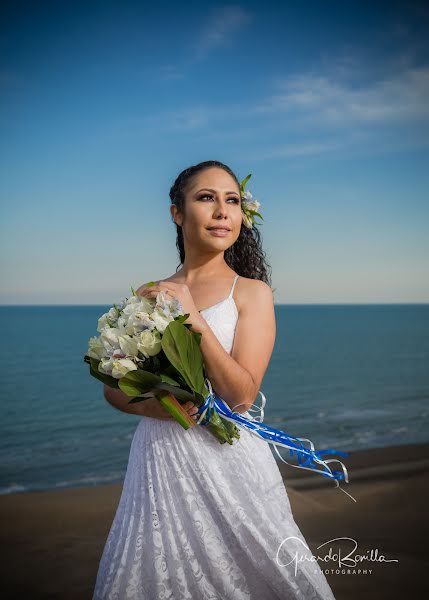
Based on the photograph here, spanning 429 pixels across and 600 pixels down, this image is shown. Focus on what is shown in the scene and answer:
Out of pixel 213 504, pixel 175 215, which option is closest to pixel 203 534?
pixel 213 504

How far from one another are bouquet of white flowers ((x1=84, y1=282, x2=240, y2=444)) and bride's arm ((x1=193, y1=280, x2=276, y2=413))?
0.21 feet

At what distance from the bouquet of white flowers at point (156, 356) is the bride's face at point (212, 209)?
58cm

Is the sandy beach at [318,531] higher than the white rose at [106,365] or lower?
lower

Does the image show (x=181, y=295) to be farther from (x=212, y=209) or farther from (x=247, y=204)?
(x=247, y=204)

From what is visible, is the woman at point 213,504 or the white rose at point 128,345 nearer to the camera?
the white rose at point 128,345

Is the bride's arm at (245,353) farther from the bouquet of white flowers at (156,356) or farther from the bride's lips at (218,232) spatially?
the bride's lips at (218,232)

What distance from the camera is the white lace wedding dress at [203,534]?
2.35m

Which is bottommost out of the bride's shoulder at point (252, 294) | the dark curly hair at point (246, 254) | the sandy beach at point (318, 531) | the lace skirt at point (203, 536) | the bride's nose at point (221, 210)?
the sandy beach at point (318, 531)

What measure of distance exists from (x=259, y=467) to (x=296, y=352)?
41871mm

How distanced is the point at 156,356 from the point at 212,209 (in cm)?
90

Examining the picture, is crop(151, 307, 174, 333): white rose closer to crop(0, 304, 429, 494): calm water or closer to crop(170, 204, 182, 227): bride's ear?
crop(170, 204, 182, 227): bride's ear

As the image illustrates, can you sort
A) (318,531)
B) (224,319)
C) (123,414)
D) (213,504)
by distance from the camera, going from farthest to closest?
(123,414), (318,531), (224,319), (213,504)

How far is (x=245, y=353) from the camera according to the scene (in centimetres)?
249

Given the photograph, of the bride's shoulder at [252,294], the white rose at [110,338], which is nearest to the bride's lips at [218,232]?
the bride's shoulder at [252,294]
